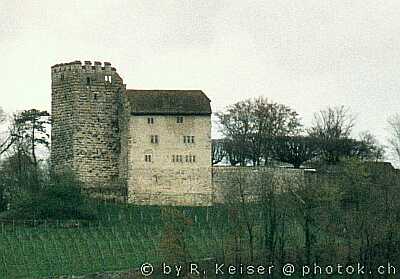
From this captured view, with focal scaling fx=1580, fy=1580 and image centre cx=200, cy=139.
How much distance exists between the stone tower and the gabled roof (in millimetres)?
1224

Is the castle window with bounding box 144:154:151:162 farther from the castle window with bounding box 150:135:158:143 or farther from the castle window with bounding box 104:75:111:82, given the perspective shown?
the castle window with bounding box 104:75:111:82

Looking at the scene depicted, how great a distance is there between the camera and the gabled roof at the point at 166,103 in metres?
78.1

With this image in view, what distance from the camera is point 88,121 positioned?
259 feet

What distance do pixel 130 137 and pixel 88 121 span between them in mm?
2469

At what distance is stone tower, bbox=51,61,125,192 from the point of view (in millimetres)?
78750

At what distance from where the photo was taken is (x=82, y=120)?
78.9 meters

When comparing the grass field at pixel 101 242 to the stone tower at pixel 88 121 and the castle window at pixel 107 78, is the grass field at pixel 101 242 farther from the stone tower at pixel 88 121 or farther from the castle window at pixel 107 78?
the castle window at pixel 107 78

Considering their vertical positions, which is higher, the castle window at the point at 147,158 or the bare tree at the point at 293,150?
the bare tree at the point at 293,150

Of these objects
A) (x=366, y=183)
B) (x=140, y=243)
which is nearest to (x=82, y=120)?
(x=140, y=243)

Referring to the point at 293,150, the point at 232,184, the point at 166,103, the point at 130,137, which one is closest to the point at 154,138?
the point at 130,137

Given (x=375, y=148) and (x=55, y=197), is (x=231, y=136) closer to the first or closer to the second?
(x=375, y=148)

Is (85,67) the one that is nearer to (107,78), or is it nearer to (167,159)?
(107,78)

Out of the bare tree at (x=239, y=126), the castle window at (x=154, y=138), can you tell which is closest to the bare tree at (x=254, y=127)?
the bare tree at (x=239, y=126)

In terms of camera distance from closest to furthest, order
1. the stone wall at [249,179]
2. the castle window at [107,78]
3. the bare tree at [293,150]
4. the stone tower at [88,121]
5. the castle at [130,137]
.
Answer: the stone wall at [249,179] → the castle at [130,137] → the stone tower at [88,121] → the castle window at [107,78] → the bare tree at [293,150]
